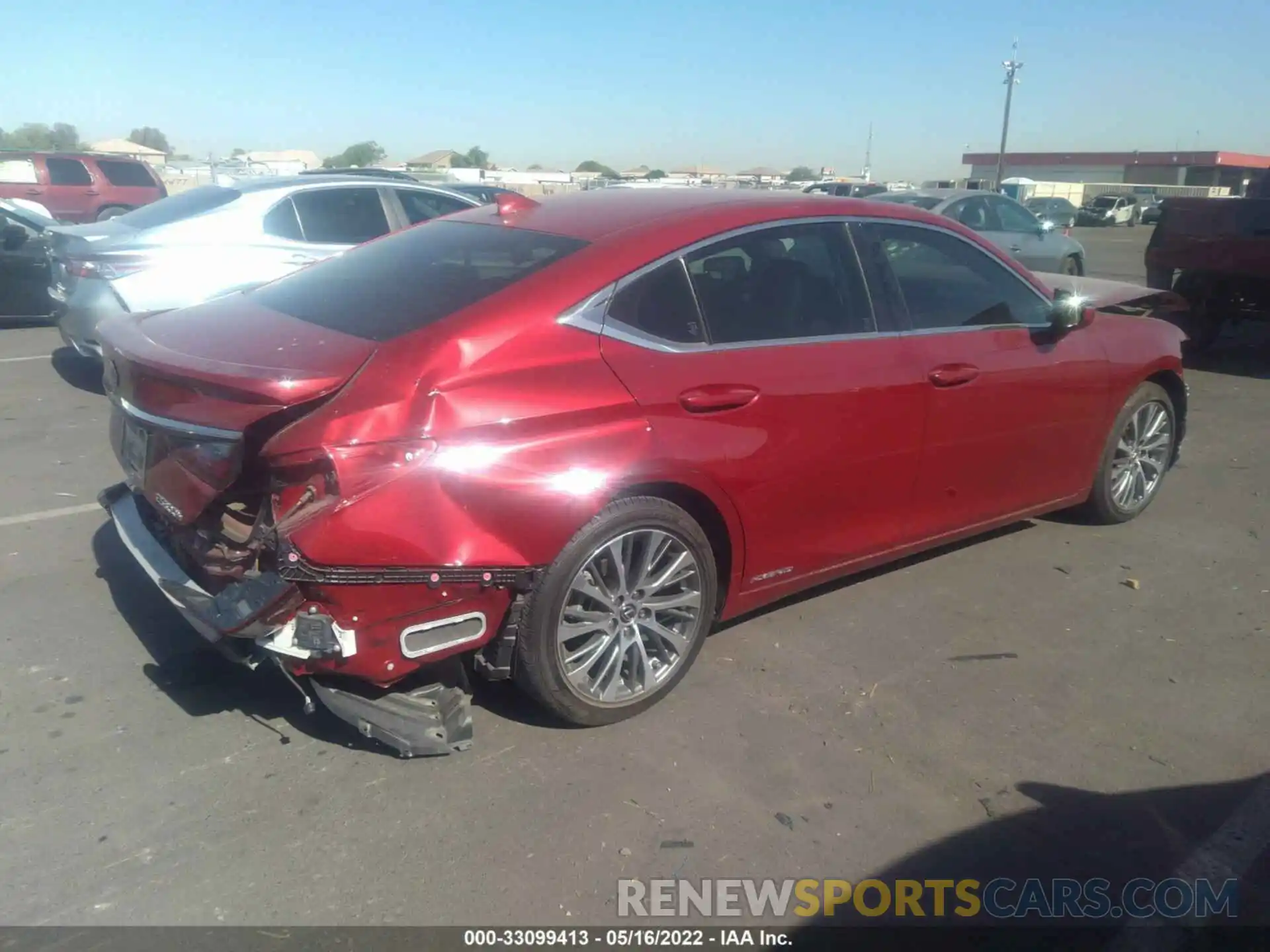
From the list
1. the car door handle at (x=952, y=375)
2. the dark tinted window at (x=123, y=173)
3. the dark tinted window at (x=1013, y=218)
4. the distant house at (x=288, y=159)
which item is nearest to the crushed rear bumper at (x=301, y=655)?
the car door handle at (x=952, y=375)

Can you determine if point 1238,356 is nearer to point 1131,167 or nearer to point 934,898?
point 934,898

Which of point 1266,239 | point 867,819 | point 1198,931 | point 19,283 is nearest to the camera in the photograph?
point 1198,931

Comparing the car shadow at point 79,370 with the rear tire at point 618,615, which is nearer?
the rear tire at point 618,615

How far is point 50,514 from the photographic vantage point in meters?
5.40

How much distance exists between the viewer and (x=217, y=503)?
3.19m

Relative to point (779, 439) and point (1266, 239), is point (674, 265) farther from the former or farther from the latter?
point (1266, 239)

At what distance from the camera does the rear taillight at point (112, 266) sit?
7.68 meters

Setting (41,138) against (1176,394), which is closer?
(1176,394)

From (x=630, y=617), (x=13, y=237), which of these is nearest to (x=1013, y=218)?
(x=13, y=237)

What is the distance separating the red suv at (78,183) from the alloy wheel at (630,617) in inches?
784

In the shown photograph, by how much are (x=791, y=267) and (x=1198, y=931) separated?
2518mm

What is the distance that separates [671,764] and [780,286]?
1.81 metres

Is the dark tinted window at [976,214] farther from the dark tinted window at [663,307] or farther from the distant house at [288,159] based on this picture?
the distant house at [288,159]

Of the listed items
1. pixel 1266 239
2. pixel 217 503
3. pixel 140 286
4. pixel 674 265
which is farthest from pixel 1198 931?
pixel 1266 239
